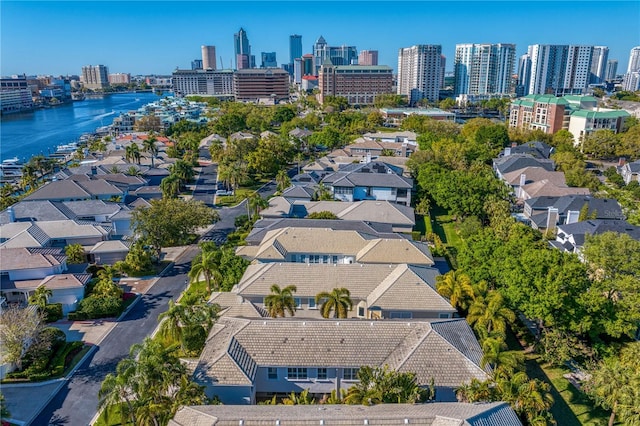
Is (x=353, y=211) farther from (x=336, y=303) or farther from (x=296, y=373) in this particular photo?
(x=296, y=373)

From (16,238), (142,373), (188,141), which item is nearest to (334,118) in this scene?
(188,141)

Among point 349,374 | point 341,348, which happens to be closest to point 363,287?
point 341,348

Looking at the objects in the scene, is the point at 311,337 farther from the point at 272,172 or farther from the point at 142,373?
the point at 272,172

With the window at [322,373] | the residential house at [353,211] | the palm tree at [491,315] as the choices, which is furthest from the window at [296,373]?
the residential house at [353,211]

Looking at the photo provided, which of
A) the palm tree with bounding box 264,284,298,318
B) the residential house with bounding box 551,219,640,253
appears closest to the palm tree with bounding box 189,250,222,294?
the palm tree with bounding box 264,284,298,318

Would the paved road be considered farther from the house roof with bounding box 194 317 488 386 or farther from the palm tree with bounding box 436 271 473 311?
the palm tree with bounding box 436 271 473 311
